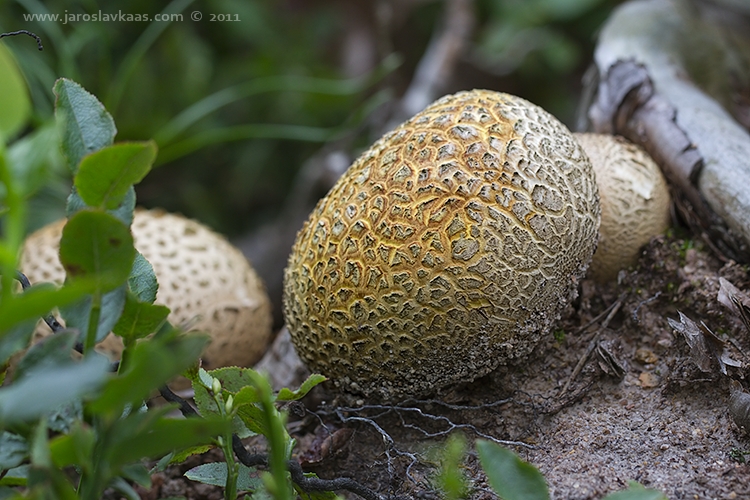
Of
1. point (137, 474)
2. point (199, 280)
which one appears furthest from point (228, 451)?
point (199, 280)

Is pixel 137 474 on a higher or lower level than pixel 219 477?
higher

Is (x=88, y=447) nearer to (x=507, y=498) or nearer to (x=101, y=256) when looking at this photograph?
Result: (x=101, y=256)

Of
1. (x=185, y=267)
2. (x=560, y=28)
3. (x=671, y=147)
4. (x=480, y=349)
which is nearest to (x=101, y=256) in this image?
(x=480, y=349)

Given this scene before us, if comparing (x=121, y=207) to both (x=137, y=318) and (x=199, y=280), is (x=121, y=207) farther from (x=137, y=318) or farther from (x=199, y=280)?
(x=199, y=280)

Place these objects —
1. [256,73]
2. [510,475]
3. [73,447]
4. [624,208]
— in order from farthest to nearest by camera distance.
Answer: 1. [256,73]
2. [624,208]
3. [510,475]
4. [73,447]

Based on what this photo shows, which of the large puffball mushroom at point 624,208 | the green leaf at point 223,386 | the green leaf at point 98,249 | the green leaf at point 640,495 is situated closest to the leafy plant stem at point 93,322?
the green leaf at point 98,249

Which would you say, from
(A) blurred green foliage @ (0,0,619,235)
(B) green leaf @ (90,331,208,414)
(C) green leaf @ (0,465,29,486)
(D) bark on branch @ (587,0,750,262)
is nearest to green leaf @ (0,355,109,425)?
(B) green leaf @ (90,331,208,414)
